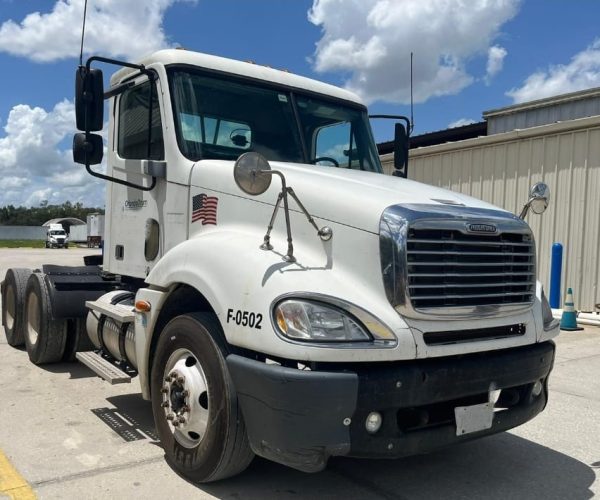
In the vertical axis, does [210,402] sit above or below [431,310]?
below

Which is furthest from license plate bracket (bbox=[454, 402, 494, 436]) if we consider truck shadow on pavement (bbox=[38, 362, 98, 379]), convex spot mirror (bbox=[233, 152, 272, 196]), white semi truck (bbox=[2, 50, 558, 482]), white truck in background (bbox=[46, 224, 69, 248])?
white truck in background (bbox=[46, 224, 69, 248])

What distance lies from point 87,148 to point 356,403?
2.83 m

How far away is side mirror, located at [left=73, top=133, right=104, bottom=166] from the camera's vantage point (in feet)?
14.7

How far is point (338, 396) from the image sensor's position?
9.37 feet

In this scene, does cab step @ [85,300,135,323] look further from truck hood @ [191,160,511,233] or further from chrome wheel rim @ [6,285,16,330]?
chrome wheel rim @ [6,285,16,330]

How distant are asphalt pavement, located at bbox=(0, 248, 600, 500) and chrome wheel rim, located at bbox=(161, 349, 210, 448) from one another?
0.97ft

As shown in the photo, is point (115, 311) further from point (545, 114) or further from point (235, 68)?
point (545, 114)

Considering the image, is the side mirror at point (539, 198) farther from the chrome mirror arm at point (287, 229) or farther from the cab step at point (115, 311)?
the cab step at point (115, 311)

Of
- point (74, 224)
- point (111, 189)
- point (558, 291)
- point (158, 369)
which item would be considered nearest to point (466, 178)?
point (558, 291)

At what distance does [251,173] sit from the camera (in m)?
3.33

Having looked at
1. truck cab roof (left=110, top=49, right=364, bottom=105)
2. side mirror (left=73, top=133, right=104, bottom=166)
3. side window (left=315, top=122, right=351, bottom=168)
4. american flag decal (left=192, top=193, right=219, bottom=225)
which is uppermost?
truck cab roof (left=110, top=49, right=364, bottom=105)

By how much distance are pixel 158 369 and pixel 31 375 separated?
3.03 m

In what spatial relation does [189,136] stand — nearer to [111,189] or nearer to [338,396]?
[111,189]

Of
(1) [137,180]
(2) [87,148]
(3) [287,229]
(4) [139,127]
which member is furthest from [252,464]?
(4) [139,127]
